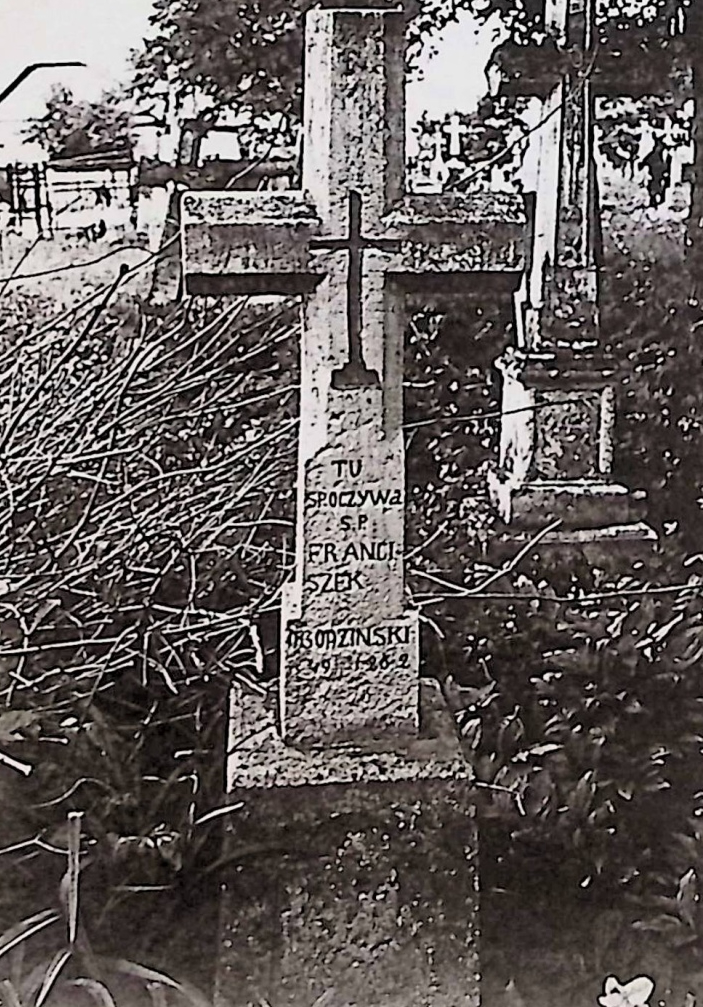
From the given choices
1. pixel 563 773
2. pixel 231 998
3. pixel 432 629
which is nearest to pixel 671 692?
pixel 563 773

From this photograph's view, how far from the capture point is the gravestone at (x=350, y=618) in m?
1.32

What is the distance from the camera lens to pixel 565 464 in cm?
141

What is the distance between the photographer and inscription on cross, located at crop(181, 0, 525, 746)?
4.31 ft

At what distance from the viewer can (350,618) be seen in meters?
1.39

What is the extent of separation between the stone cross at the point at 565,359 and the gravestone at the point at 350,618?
42 mm

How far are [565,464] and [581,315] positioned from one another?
0.14 m

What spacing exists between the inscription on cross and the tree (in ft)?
0.33

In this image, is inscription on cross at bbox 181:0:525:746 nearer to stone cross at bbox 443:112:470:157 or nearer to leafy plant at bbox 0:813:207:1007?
stone cross at bbox 443:112:470:157

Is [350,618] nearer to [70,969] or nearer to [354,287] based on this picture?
[354,287]

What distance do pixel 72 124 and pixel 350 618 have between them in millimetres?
522

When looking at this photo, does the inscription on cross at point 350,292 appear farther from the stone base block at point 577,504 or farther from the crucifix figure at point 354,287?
the stone base block at point 577,504

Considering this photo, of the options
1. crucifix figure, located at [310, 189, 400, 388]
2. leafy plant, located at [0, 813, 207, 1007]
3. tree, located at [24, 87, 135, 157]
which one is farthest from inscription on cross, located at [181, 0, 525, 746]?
leafy plant, located at [0, 813, 207, 1007]

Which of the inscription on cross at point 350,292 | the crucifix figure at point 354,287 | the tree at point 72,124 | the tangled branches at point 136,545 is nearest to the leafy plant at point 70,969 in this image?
the tangled branches at point 136,545

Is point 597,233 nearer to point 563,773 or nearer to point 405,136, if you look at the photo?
point 405,136
